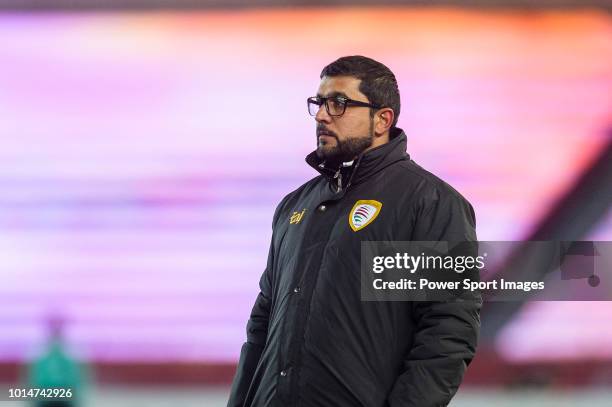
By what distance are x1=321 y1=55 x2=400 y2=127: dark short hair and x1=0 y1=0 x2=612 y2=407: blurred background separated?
5.37ft

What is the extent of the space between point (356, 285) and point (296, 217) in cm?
26

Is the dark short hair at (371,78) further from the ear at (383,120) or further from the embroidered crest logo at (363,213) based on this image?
the embroidered crest logo at (363,213)

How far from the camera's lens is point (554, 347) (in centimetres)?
378

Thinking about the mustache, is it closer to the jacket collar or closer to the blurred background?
the jacket collar

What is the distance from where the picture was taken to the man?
1.91 meters

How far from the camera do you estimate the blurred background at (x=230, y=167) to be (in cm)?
378

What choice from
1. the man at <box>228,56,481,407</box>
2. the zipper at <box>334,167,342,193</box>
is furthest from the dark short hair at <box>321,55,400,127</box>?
the zipper at <box>334,167,342,193</box>

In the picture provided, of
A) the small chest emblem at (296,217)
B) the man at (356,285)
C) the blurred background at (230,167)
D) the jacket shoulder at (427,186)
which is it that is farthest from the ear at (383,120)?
the blurred background at (230,167)

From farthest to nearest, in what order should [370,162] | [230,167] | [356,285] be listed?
[230,167] < [370,162] < [356,285]

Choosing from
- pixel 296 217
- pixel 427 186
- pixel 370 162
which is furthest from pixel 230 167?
pixel 427 186

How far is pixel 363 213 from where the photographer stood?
6.66ft

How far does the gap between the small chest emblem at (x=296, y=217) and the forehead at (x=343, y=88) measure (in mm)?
269

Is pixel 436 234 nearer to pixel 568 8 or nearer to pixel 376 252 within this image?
pixel 376 252

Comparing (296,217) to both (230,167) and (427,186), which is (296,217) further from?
(230,167)
